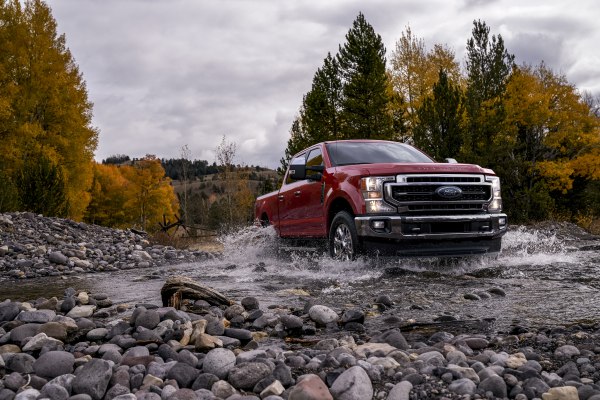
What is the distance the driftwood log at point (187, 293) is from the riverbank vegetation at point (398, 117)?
17911 mm

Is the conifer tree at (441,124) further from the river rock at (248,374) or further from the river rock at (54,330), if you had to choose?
the river rock at (248,374)

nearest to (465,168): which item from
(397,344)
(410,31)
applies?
(397,344)

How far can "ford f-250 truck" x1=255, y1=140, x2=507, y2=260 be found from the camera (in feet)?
19.8

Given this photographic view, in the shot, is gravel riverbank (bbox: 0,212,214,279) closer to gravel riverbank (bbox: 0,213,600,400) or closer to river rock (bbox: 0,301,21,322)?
river rock (bbox: 0,301,21,322)

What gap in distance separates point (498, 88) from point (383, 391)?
1000 inches

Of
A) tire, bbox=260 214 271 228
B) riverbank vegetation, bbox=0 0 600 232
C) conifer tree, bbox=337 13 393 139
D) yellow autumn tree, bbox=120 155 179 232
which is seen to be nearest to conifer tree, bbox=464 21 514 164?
riverbank vegetation, bbox=0 0 600 232

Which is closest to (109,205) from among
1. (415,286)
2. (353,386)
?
(415,286)

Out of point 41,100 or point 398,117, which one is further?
point 398,117

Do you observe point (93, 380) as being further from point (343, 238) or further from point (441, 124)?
point (441, 124)

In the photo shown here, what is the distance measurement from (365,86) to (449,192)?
2243 centimetres

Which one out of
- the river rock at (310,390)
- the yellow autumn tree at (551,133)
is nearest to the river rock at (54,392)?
the river rock at (310,390)

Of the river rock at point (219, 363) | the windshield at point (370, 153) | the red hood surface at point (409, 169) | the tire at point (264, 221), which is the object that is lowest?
the river rock at point (219, 363)

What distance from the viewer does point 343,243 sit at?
655 centimetres

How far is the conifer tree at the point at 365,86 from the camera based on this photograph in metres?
27.7
